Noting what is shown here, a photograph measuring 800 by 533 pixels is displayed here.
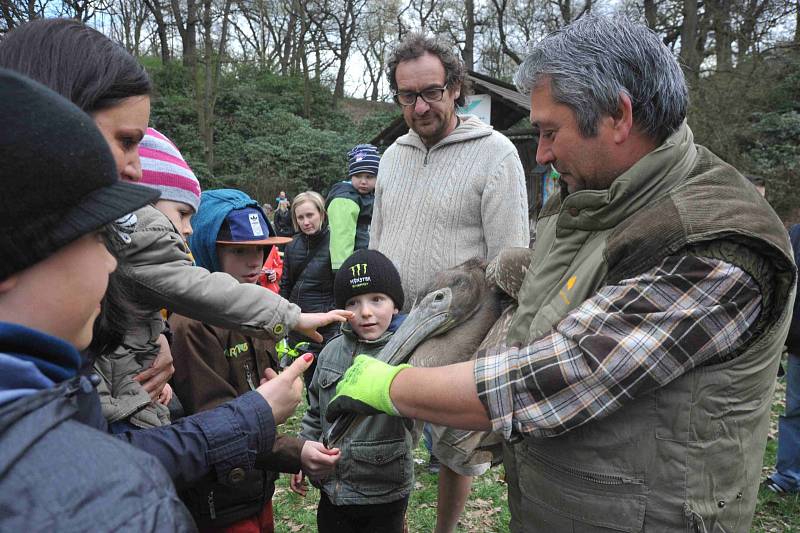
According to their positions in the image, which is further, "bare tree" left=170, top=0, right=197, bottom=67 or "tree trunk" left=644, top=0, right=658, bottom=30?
"bare tree" left=170, top=0, right=197, bottom=67

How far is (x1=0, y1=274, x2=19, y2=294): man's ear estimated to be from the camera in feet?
2.92

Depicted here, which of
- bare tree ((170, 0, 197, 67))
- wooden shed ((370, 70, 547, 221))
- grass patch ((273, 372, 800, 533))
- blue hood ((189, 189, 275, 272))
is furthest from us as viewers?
bare tree ((170, 0, 197, 67))

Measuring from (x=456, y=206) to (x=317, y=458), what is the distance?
58.0 inches

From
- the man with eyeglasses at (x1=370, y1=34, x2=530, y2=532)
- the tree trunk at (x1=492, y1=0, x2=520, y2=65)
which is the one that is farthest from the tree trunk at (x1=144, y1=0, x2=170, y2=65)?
the man with eyeglasses at (x1=370, y1=34, x2=530, y2=532)

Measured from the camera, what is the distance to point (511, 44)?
102ft

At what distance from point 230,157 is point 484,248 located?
20.8 meters

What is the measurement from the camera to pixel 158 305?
1.98 metres

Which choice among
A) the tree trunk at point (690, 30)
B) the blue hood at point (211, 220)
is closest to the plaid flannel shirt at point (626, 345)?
the blue hood at point (211, 220)

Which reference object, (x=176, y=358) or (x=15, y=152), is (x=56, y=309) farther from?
(x=176, y=358)

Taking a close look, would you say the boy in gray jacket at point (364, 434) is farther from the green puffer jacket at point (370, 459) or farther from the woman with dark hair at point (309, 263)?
the woman with dark hair at point (309, 263)

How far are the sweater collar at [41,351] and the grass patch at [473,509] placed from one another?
3454mm

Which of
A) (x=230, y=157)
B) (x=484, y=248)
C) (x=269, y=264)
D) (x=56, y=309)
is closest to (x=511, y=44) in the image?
(x=230, y=157)

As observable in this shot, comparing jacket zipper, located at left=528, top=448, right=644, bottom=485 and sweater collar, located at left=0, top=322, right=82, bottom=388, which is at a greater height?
sweater collar, located at left=0, top=322, right=82, bottom=388

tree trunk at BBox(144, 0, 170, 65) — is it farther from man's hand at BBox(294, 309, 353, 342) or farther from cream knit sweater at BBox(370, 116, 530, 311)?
man's hand at BBox(294, 309, 353, 342)
